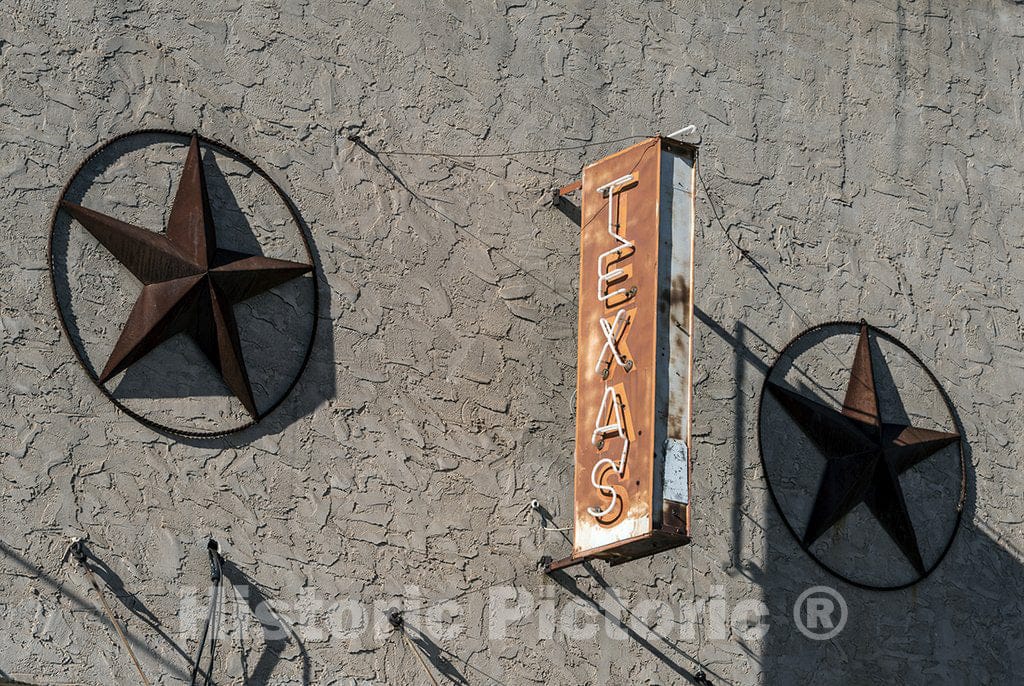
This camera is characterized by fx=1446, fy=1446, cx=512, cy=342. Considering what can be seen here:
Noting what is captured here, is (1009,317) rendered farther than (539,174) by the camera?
Yes

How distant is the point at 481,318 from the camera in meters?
10.5

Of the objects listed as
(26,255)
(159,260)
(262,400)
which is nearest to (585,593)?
(262,400)

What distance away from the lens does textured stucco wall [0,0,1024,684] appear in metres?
9.25

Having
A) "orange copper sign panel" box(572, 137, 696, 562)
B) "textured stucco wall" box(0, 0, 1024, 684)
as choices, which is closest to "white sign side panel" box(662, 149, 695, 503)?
"orange copper sign panel" box(572, 137, 696, 562)

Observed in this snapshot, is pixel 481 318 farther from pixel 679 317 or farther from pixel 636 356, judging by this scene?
pixel 679 317

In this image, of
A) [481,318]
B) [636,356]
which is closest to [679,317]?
[636,356]

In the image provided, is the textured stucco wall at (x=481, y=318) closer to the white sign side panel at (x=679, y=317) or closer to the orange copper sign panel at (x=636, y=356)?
the orange copper sign panel at (x=636, y=356)

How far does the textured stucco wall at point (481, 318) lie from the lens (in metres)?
9.25

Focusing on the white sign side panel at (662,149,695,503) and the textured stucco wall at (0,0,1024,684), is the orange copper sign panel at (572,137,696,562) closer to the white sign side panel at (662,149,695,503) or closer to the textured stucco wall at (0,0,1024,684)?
the white sign side panel at (662,149,695,503)

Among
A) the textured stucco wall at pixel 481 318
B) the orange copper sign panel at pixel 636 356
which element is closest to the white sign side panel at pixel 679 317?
the orange copper sign panel at pixel 636 356

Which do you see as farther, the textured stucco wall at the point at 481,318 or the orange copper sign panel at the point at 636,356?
the textured stucco wall at the point at 481,318

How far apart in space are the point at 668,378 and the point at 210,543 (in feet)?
10.2

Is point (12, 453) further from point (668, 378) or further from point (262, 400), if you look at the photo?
point (668, 378)

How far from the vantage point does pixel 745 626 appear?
10.5 metres
